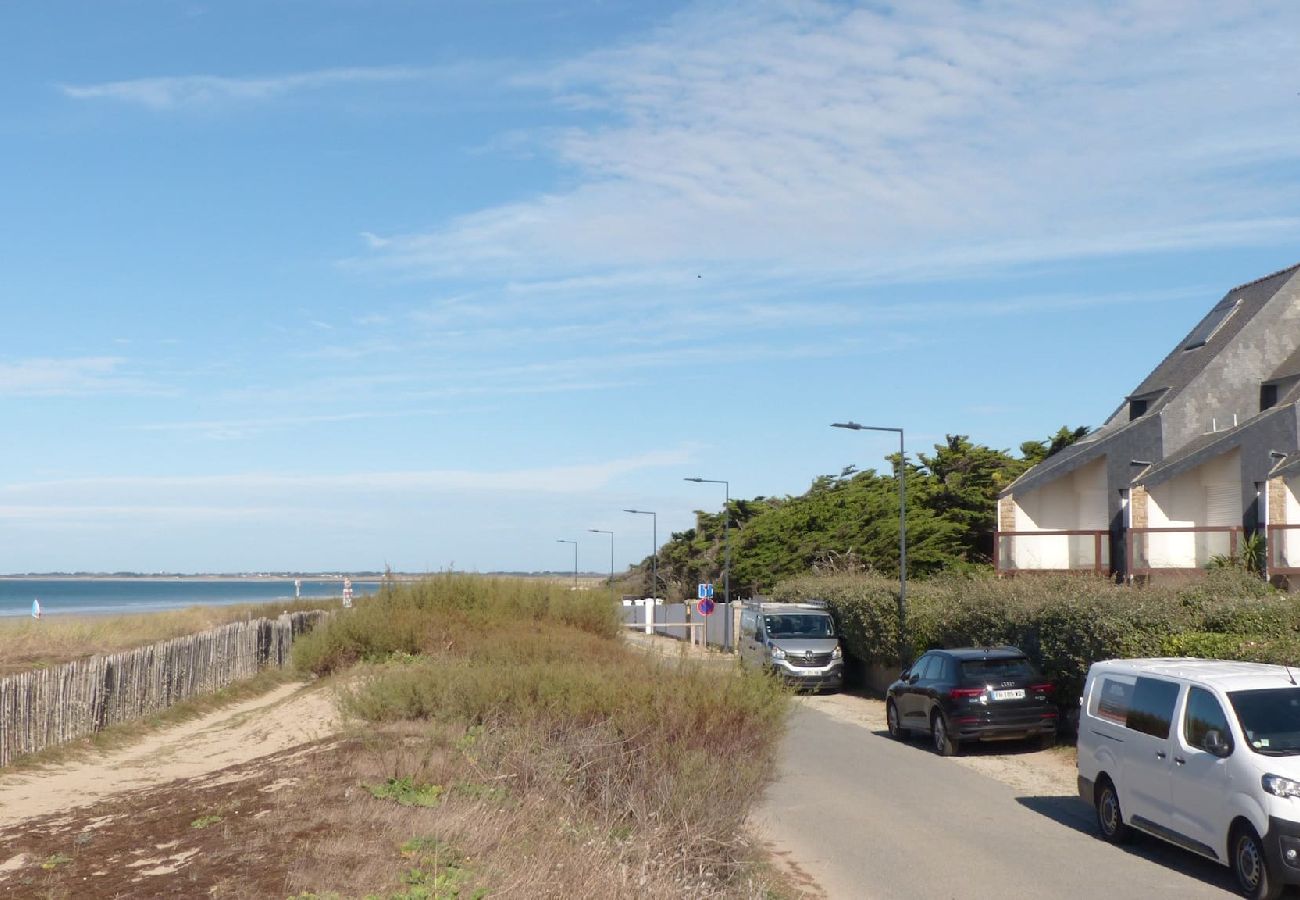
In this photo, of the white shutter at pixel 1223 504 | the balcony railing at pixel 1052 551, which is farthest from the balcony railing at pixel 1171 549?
the balcony railing at pixel 1052 551

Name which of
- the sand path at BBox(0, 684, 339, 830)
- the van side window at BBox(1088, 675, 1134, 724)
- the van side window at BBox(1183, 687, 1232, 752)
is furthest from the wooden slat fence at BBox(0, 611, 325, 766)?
the van side window at BBox(1183, 687, 1232, 752)

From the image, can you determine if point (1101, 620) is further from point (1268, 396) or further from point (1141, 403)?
point (1141, 403)

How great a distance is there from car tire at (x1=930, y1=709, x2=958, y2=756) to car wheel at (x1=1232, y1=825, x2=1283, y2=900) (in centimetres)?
925

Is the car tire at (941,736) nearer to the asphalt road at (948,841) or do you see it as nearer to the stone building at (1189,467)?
the asphalt road at (948,841)

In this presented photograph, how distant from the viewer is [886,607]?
3066 centimetres

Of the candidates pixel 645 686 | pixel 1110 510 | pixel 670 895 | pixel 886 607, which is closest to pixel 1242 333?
pixel 1110 510

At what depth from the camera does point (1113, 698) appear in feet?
43.1

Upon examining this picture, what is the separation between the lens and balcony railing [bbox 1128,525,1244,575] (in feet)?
103

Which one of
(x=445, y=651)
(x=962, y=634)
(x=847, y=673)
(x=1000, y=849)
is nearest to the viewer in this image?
(x=1000, y=849)

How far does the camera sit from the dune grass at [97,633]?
33.9m

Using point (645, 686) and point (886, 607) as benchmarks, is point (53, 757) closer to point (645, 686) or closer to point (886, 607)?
point (645, 686)

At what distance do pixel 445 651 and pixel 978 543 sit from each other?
33.8 m

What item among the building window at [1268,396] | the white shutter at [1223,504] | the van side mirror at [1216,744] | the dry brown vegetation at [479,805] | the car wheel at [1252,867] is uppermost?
the building window at [1268,396]

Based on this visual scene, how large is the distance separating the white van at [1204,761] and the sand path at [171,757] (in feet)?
30.3
